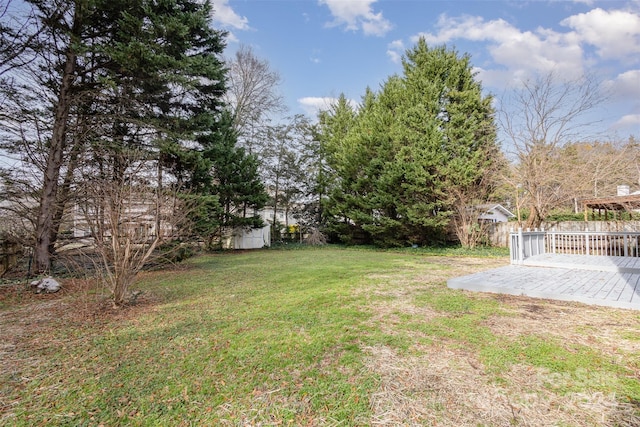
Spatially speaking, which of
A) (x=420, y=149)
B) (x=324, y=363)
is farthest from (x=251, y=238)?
(x=324, y=363)

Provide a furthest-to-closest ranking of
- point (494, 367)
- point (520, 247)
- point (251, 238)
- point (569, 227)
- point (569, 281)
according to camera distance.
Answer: point (251, 238) → point (569, 227) → point (520, 247) → point (569, 281) → point (494, 367)

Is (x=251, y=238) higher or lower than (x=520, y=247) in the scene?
lower

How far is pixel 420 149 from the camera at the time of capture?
525 inches

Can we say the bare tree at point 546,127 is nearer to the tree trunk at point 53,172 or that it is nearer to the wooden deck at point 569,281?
the wooden deck at point 569,281

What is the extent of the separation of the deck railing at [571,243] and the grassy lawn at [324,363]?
3.65 meters

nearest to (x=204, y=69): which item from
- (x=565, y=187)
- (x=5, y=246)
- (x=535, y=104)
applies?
(x=5, y=246)

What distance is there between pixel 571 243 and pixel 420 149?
6665mm

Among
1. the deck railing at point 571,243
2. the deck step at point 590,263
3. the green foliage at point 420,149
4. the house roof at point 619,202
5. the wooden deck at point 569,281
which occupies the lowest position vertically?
the wooden deck at point 569,281

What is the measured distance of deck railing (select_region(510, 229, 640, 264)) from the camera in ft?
25.3

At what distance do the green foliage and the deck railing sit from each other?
4.20 meters

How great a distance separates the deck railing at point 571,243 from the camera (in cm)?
771

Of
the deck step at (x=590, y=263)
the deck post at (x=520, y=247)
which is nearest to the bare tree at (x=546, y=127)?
the deck step at (x=590, y=263)

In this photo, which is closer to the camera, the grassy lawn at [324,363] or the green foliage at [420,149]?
the grassy lawn at [324,363]

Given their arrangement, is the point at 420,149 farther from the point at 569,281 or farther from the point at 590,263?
the point at 569,281
